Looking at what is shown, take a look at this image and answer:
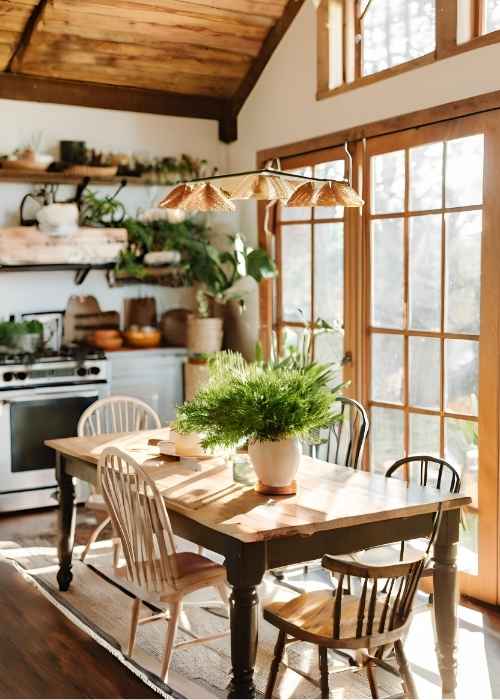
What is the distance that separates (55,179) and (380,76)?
91.1 inches

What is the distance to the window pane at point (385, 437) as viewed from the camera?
4965 mm

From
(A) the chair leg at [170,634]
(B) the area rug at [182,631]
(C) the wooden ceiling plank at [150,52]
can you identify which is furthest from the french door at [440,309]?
(A) the chair leg at [170,634]

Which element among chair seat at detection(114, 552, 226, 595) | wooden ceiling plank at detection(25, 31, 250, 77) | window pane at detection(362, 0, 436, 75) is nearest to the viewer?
chair seat at detection(114, 552, 226, 595)

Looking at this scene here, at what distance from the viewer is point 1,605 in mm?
2820

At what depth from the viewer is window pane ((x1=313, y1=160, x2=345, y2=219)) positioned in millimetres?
5387

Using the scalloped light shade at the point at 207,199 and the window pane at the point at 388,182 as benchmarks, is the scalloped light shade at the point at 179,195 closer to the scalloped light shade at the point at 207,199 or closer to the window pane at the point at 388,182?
the scalloped light shade at the point at 207,199

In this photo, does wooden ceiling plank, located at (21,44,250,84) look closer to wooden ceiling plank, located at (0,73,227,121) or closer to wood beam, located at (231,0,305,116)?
wood beam, located at (231,0,305,116)

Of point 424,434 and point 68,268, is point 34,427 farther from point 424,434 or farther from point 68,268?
point 424,434

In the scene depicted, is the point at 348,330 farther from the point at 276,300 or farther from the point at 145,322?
the point at 145,322

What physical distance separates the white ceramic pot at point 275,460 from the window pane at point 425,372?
1.50 metres

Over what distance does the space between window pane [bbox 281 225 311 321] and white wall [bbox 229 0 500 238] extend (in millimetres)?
566

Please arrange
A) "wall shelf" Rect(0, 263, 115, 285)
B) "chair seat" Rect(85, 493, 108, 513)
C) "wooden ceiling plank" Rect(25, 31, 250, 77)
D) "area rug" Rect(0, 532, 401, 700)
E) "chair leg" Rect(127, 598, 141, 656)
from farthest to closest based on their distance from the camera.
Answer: "wall shelf" Rect(0, 263, 115, 285) → "wooden ceiling plank" Rect(25, 31, 250, 77) → "chair seat" Rect(85, 493, 108, 513) → "chair leg" Rect(127, 598, 141, 656) → "area rug" Rect(0, 532, 401, 700)

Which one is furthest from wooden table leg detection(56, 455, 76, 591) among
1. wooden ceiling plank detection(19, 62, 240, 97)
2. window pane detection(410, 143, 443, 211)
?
wooden ceiling plank detection(19, 62, 240, 97)

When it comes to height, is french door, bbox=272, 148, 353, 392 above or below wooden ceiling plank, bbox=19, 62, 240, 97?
below
